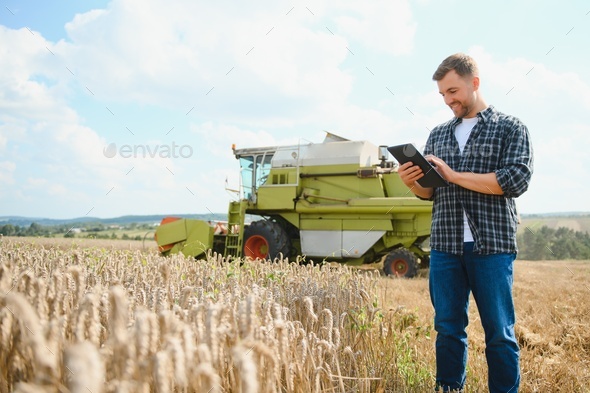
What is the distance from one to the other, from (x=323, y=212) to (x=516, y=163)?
7363 millimetres

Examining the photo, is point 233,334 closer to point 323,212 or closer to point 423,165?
point 423,165

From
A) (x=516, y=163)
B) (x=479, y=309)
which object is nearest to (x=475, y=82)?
(x=516, y=163)

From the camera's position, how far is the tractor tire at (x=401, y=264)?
28.9 ft

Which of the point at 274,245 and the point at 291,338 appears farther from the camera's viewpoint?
the point at 274,245

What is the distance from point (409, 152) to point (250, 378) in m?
1.91

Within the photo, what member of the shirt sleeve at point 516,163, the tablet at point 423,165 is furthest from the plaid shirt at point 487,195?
the tablet at point 423,165

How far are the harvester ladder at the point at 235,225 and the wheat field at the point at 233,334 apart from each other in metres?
4.70

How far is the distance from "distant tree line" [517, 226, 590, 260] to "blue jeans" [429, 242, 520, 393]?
12.5 m

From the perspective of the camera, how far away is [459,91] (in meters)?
2.59

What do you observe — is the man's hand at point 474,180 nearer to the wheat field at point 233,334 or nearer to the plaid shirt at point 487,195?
the plaid shirt at point 487,195

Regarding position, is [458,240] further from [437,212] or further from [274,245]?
[274,245]

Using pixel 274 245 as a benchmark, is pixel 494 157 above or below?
above

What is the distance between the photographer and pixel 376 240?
364 inches

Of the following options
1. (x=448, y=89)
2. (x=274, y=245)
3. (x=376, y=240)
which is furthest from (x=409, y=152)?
(x=274, y=245)
